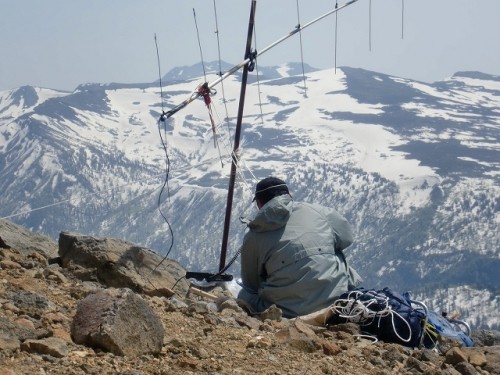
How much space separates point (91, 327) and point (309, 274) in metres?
3.83

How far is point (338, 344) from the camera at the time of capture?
8773 mm

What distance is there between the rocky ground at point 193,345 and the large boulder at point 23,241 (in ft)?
1.96

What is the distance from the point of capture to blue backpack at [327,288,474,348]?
968cm

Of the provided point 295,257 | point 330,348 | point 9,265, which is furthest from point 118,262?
point 330,348

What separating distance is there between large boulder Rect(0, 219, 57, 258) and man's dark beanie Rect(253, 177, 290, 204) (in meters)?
2.69

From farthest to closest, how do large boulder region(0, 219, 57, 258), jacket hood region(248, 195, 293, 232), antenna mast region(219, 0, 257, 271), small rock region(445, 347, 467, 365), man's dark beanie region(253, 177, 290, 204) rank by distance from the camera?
antenna mast region(219, 0, 257, 271) → large boulder region(0, 219, 57, 258) → man's dark beanie region(253, 177, 290, 204) → jacket hood region(248, 195, 293, 232) → small rock region(445, 347, 467, 365)

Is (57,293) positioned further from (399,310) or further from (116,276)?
(399,310)

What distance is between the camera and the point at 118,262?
10.7 meters

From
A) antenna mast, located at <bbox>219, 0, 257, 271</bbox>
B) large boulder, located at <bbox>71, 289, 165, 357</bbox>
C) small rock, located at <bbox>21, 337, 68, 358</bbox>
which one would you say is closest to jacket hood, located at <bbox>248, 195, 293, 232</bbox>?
large boulder, located at <bbox>71, 289, 165, 357</bbox>

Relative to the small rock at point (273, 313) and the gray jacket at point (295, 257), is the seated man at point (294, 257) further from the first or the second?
the small rock at point (273, 313)

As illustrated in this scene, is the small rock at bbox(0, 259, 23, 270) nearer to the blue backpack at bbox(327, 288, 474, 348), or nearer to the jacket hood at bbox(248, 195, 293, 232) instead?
the jacket hood at bbox(248, 195, 293, 232)

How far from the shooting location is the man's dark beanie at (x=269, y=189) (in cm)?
1095

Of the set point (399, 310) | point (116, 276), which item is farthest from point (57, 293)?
point (399, 310)

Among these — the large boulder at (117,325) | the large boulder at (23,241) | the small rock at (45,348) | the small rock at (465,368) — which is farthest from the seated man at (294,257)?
the small rock at (45,348)
